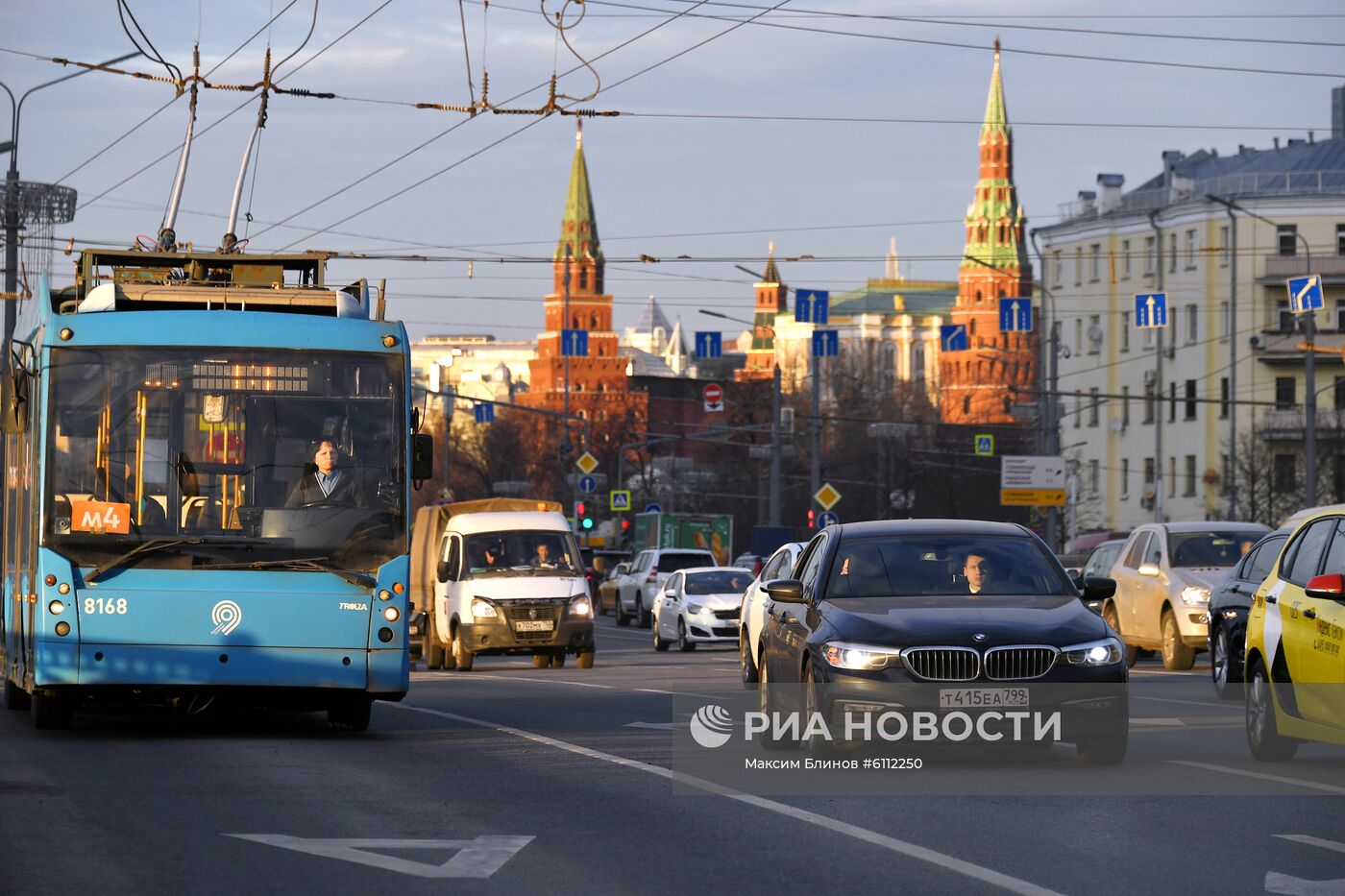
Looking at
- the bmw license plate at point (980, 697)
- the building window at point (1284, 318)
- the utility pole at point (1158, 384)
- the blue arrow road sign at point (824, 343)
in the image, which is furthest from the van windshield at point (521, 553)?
the building window at point (1284, 318)

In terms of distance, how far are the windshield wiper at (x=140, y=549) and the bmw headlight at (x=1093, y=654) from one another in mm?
5910

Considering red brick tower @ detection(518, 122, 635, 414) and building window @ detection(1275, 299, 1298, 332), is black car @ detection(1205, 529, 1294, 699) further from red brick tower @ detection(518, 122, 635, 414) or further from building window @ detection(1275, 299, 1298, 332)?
red brick tower @ detection(518, 122, 635, 414)

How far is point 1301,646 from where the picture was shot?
1285cm

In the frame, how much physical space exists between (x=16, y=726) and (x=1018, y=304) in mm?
48331

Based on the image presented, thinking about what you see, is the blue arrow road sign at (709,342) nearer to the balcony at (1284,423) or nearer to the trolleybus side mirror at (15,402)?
the balcony at (1284,423)

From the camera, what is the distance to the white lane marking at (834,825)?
8.49 meters

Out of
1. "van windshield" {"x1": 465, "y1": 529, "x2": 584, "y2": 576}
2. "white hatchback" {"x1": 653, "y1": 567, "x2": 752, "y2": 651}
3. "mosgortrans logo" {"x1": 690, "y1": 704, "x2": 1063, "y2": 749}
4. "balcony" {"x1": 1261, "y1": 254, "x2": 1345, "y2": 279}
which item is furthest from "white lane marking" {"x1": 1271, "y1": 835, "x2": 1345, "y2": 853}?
"balcony" {"x1": 1261, "y1": 254, "x2": 1345, "y2": 279}

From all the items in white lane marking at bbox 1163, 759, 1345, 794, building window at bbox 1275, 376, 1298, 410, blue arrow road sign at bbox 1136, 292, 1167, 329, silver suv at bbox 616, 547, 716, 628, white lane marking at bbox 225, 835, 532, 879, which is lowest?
silver suv at bbox 616, 547, 716, 628

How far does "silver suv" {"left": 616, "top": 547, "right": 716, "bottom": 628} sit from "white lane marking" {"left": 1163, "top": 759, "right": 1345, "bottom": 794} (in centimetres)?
3477

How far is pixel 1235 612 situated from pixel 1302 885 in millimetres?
12116

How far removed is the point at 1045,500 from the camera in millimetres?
60500

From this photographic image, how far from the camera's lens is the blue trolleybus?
15180 millimetres

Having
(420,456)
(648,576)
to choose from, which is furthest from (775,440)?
(420,456)

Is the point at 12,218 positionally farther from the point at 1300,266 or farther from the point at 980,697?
the point at 1300,266
